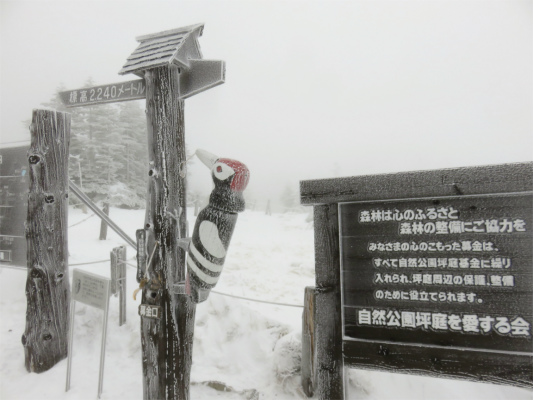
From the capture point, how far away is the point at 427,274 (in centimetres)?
165

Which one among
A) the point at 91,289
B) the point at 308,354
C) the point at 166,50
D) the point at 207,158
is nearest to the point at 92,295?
the point at 91,289

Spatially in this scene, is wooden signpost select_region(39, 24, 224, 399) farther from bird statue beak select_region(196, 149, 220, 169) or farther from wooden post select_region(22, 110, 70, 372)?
wooden post select_region(22, 110, 70, 372)

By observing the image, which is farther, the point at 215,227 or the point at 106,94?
the point at 106,94

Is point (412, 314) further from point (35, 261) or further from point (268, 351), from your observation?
point (35, 261)

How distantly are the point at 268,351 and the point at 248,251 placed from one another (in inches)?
208

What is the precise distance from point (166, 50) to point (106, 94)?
0.88 m

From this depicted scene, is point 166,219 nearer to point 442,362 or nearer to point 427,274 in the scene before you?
point 427,274

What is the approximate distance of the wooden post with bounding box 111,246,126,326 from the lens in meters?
4.45

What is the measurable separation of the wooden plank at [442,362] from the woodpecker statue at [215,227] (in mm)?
1298

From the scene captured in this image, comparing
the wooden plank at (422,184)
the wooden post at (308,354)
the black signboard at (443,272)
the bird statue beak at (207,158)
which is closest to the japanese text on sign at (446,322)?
the black signboard at (443,272)

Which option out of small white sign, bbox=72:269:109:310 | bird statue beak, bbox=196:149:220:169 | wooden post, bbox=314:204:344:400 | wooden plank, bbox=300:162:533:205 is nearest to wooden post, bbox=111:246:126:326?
small white sign, bbox=72:269:109:310

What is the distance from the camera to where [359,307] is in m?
1.77

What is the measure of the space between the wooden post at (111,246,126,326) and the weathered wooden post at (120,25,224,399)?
73.1 inches

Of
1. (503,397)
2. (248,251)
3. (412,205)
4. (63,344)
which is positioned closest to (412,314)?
(412,205)
